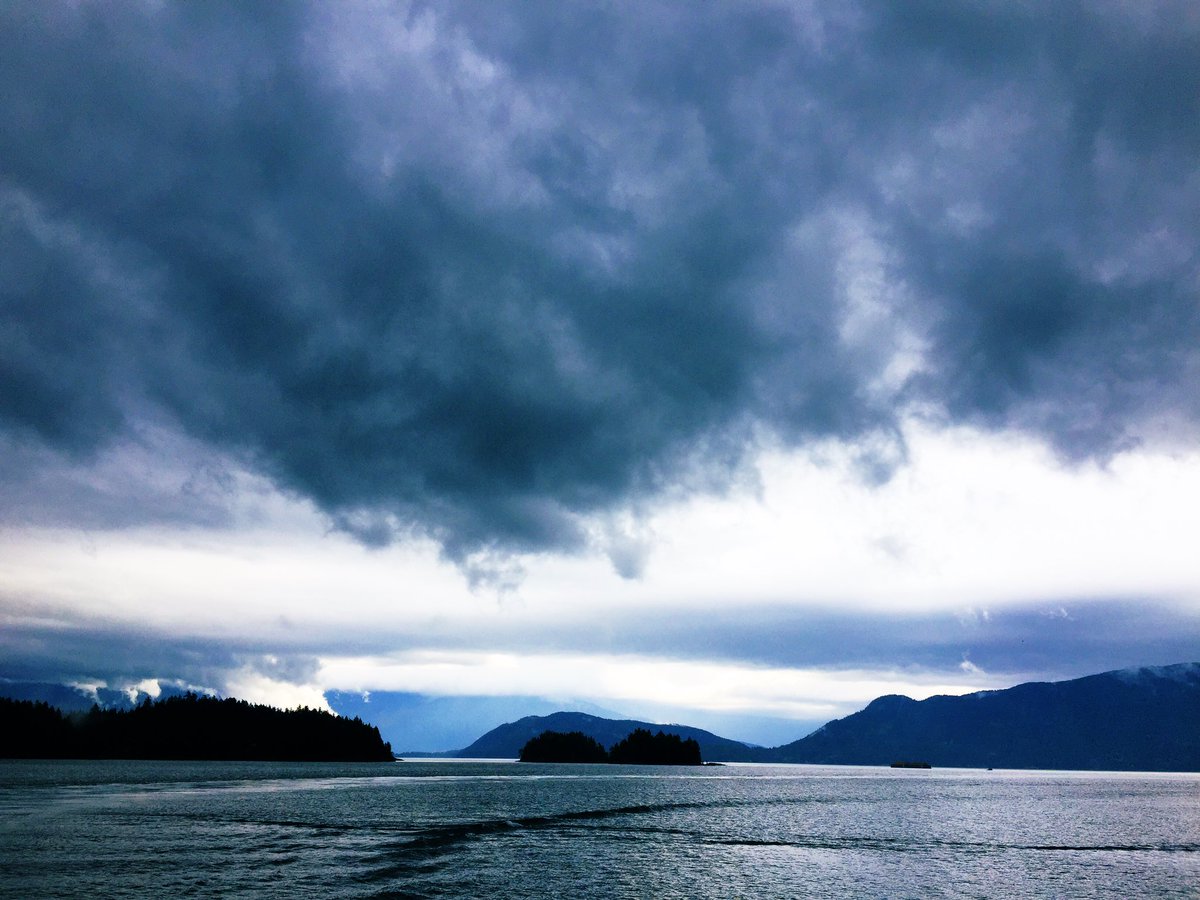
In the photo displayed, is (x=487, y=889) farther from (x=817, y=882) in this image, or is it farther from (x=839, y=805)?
(x=839, y=805)

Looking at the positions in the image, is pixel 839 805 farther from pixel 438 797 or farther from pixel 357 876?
pixel 357 876

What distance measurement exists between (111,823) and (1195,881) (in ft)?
424

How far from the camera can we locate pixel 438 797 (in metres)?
183

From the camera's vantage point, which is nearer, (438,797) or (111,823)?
(111,823)

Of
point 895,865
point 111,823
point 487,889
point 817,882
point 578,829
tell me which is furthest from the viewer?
point 578,829

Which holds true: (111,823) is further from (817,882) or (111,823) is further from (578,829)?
(817,882)

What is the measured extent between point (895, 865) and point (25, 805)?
131 m

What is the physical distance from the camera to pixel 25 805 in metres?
131

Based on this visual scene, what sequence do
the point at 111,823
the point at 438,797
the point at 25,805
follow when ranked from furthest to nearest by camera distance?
the point at 438,797
the point at 25,805
the point at 111,823

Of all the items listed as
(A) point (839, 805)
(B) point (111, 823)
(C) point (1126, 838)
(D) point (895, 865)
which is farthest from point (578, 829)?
(A) point (839, 805)

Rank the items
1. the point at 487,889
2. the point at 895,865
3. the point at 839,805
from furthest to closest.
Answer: the point at 839,805 < the point at 895,865 < the point at 487,889

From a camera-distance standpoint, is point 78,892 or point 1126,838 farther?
point 1126,838

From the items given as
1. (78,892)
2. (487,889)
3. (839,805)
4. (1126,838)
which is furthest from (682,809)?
(78,892)

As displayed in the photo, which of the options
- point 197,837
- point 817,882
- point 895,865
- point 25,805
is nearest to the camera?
point 817,882
